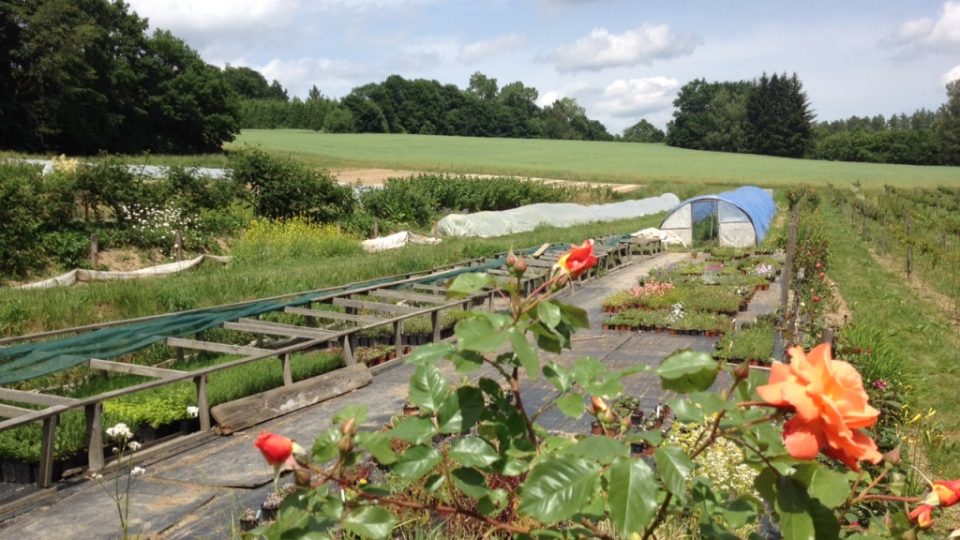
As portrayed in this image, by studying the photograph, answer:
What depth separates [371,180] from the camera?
3872 centimetres

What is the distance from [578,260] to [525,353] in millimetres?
332

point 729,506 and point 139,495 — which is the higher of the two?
point 729,506

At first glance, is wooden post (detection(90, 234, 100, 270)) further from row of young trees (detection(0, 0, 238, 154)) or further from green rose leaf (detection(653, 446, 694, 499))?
row of young trees (detection(0, 0, 238, 154))

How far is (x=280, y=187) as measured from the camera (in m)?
21.4

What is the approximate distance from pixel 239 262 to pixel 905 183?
48804mm

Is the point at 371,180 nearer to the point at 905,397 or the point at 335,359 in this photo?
the point at 335,359

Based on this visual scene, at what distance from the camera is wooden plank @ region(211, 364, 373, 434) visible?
21.4 ft

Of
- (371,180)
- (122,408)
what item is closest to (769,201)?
(371,180)

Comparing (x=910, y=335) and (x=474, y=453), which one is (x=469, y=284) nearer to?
(x=474, y=453)

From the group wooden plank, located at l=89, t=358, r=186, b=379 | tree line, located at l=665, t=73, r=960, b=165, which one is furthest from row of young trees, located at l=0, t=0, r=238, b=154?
tree line, located at l=665, t=73, r=960, b=165

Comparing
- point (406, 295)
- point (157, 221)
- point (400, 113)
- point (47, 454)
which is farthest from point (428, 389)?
point (400, 113)

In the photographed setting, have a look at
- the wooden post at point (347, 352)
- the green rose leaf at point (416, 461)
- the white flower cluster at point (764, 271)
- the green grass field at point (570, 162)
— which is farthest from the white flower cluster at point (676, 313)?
the green grass field at point (570, 162)

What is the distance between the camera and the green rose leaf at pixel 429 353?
1.53 m

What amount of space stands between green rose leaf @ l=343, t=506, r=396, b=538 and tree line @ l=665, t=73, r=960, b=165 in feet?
283
